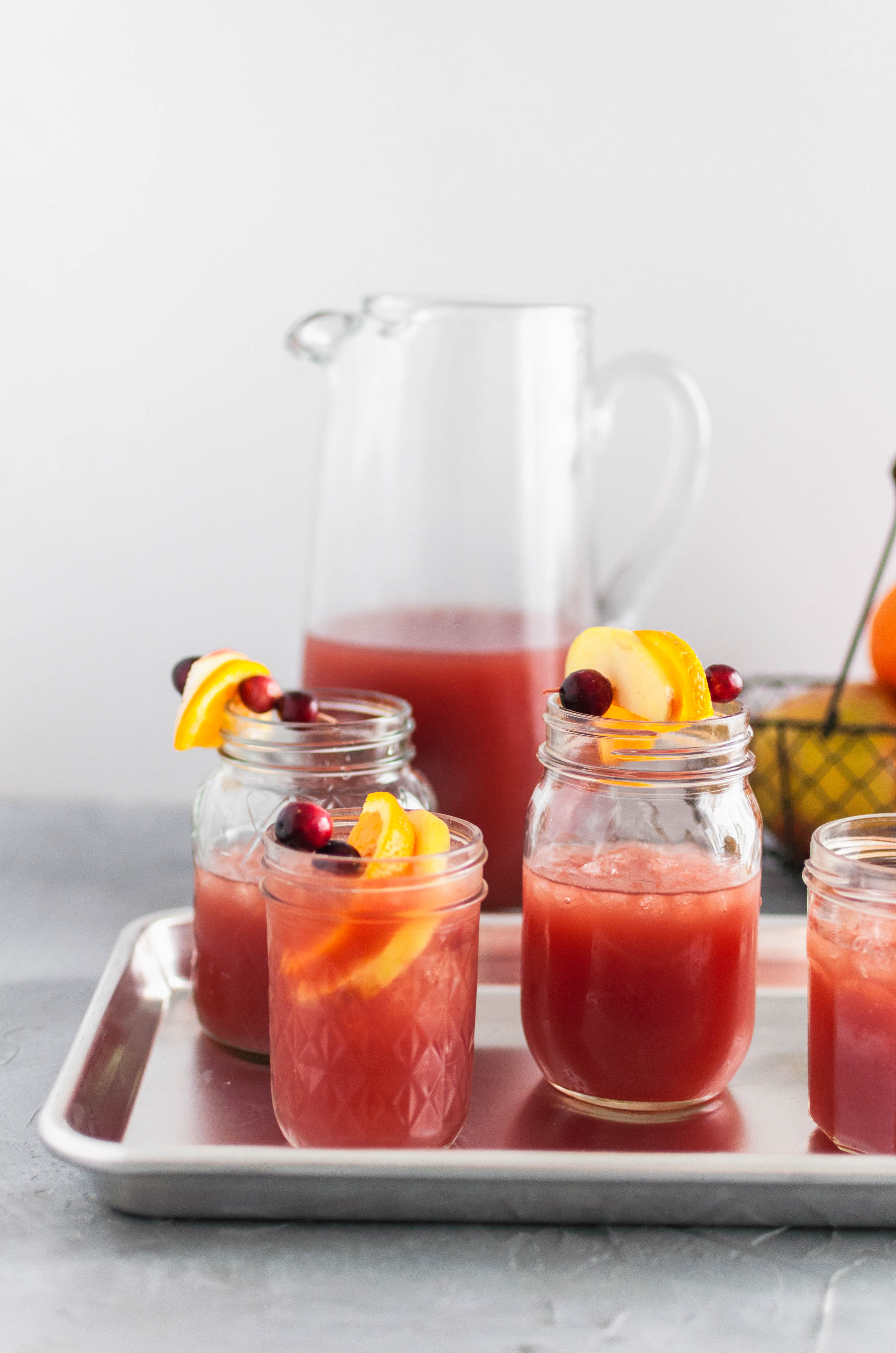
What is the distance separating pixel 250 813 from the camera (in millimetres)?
839

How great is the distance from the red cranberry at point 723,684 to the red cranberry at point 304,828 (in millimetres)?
227

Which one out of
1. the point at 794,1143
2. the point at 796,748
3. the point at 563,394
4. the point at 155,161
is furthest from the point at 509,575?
the point at 155,161

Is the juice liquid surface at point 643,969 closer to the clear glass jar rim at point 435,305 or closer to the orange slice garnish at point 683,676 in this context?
the orange slice garnish at point 683,676

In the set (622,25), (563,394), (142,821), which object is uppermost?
(622,25)

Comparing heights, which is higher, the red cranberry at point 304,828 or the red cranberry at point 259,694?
the red cranberry at point 259,694

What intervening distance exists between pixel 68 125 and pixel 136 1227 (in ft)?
3.37

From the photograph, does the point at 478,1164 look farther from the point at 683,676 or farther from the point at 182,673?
the point at 182,673

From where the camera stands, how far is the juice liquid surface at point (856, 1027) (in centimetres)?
66

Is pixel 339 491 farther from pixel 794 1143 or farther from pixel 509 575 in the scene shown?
pixel 794 1143

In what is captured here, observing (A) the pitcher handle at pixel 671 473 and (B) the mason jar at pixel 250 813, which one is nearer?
(B) the mason jar at pixel 250 813

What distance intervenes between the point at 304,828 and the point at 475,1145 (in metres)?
0.20

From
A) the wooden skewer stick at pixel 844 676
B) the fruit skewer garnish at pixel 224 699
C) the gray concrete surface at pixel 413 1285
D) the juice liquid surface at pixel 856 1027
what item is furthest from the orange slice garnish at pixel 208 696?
the wooden skewer stick at pixel 844 676

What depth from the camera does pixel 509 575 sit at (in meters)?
1.03

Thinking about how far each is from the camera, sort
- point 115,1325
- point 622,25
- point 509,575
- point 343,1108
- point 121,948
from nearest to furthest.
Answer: point 115,1325, point 343,1108, point 121,948, point 509,575, point 622,25
